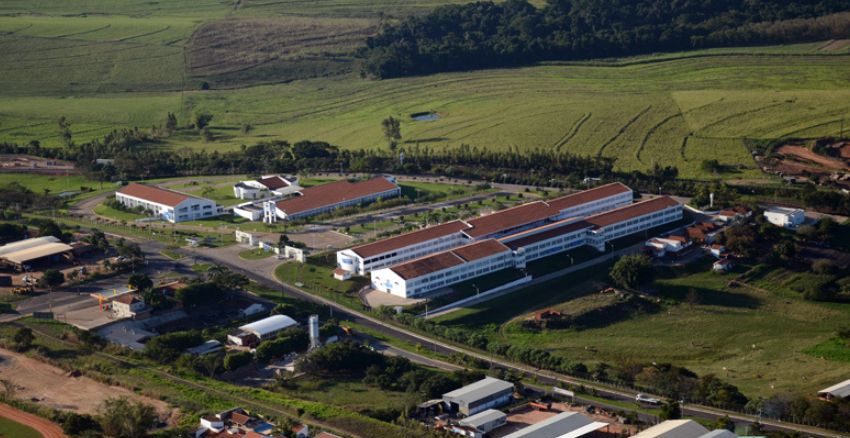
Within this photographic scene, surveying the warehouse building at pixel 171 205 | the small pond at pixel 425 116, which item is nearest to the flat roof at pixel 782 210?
the warehouse building at pixel 171 205

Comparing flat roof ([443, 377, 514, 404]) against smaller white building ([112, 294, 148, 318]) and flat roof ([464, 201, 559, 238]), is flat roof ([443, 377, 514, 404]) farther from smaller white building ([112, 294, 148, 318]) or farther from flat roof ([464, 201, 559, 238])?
flat roof ([464, 201, 559, 238])

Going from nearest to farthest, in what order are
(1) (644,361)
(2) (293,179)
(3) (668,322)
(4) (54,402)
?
1. (4) (54,402)
2. (1) (644,361)
3. (3) (668,322)
4. (2) (293,179)

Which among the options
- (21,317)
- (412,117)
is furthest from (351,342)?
(412,117)

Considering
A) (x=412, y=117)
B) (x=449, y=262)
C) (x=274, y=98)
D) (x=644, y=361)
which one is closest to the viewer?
(x=644, y=361)

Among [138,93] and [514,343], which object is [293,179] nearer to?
[514,343]

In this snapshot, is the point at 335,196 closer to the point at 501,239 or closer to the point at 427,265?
the point at 501,239
